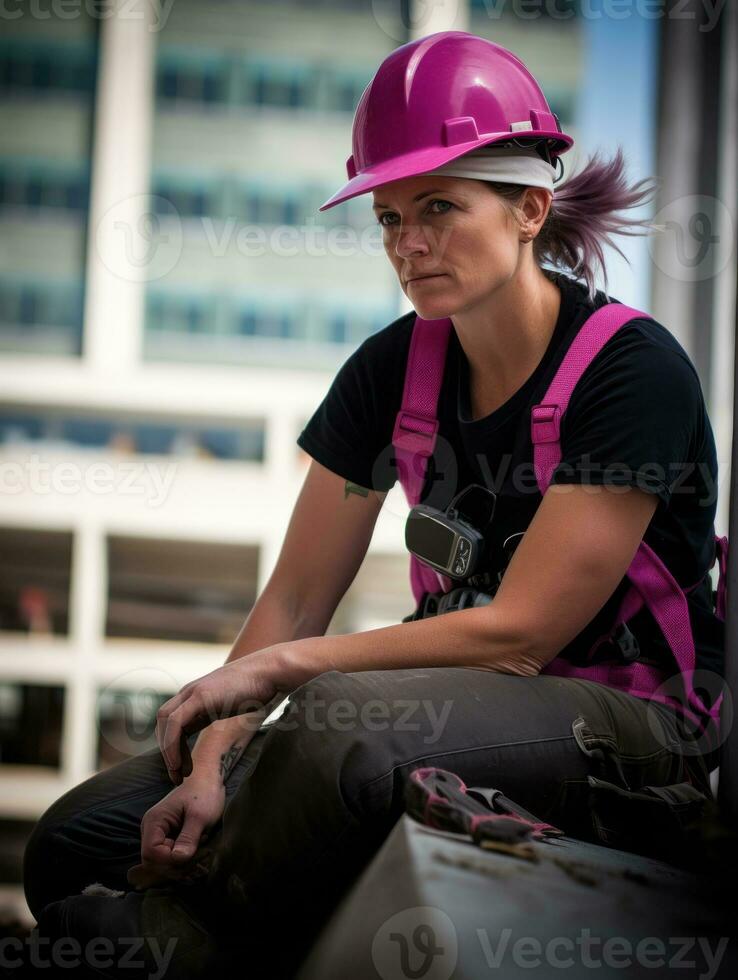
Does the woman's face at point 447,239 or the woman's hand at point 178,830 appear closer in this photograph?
the woman's hand at point 178,830

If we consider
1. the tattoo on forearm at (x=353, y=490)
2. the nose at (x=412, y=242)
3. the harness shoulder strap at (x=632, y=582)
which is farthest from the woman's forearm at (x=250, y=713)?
the nose at (x=412, y=242)

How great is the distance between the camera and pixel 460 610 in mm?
970

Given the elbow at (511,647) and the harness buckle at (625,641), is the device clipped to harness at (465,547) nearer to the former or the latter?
the harness buckle at (625,641)

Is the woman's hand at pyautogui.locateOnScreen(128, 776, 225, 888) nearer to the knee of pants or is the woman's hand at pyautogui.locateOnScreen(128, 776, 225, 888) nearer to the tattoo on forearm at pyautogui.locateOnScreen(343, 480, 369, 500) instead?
the knee of pants

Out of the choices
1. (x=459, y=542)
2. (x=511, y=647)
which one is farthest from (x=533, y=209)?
(x=511, y=647)

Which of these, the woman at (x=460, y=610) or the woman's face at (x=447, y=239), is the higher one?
the woman's face at (x=447, y=239)

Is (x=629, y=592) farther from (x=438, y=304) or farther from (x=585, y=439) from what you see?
(x=438, y=304)

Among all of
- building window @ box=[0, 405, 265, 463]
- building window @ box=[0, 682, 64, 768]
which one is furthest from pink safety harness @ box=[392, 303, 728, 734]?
building window @ box=[0, 682, 64, 768]

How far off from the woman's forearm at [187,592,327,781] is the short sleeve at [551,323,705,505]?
1.19 ft

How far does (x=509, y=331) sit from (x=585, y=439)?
19 cm

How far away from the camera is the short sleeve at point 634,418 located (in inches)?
36.6

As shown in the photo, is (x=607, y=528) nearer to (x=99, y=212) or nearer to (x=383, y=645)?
(x=383, y=645)

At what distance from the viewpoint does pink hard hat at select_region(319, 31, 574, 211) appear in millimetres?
1032

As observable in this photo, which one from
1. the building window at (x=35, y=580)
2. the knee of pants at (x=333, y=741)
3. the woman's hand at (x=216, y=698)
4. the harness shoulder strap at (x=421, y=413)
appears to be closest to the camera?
the knee of pants at (x=333, y=741)
